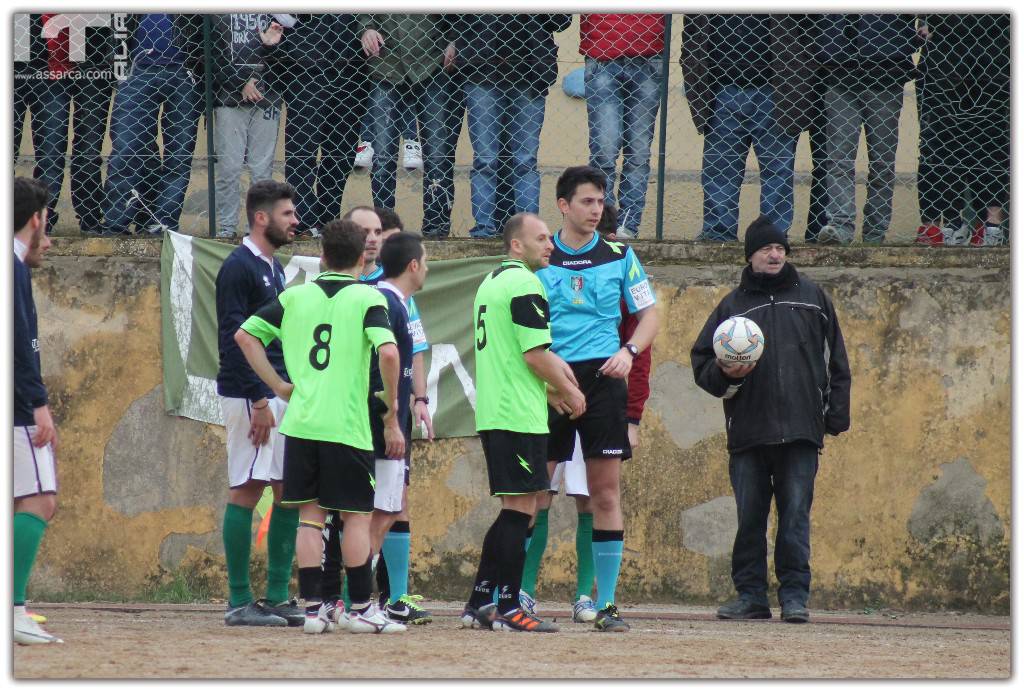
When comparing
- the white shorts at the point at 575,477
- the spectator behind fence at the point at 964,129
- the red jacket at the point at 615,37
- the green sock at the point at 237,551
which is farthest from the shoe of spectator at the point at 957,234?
the green sock at the point at 237,551

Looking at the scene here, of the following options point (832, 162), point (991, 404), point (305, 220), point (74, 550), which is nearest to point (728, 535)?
point (991, 404)

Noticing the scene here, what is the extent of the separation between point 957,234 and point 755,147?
4.51 feet

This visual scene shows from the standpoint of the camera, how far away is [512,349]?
664 cm

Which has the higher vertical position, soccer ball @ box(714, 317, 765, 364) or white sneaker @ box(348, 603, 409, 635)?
soccer ball @ box(714, 317, 765, 364)

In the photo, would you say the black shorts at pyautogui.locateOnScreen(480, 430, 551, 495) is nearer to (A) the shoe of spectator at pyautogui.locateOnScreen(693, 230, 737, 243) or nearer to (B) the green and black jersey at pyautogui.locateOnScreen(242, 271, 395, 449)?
(B) the green and black jersey at pyautogui.locateOnScreen(242, 271, 395, 449)

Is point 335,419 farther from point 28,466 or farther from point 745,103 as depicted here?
point 745,103

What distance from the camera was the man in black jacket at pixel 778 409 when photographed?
7598 mm

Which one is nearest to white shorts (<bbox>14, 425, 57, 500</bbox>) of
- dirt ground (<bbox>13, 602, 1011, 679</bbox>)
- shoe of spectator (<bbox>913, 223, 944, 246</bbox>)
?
dirt ground (<bbox>13, 602, 1011, 679</bbox>)

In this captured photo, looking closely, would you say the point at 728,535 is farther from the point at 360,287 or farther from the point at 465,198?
the point at 360,287

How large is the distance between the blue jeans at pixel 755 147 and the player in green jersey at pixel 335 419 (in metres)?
3.27

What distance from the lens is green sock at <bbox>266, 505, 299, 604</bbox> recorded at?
704 centimetres

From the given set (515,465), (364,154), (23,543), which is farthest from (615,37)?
(23,543)

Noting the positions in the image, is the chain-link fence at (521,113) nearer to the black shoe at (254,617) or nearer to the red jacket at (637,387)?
the red jacket at (637,387)

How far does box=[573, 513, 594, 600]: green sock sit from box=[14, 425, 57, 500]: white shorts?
8.62 feet
